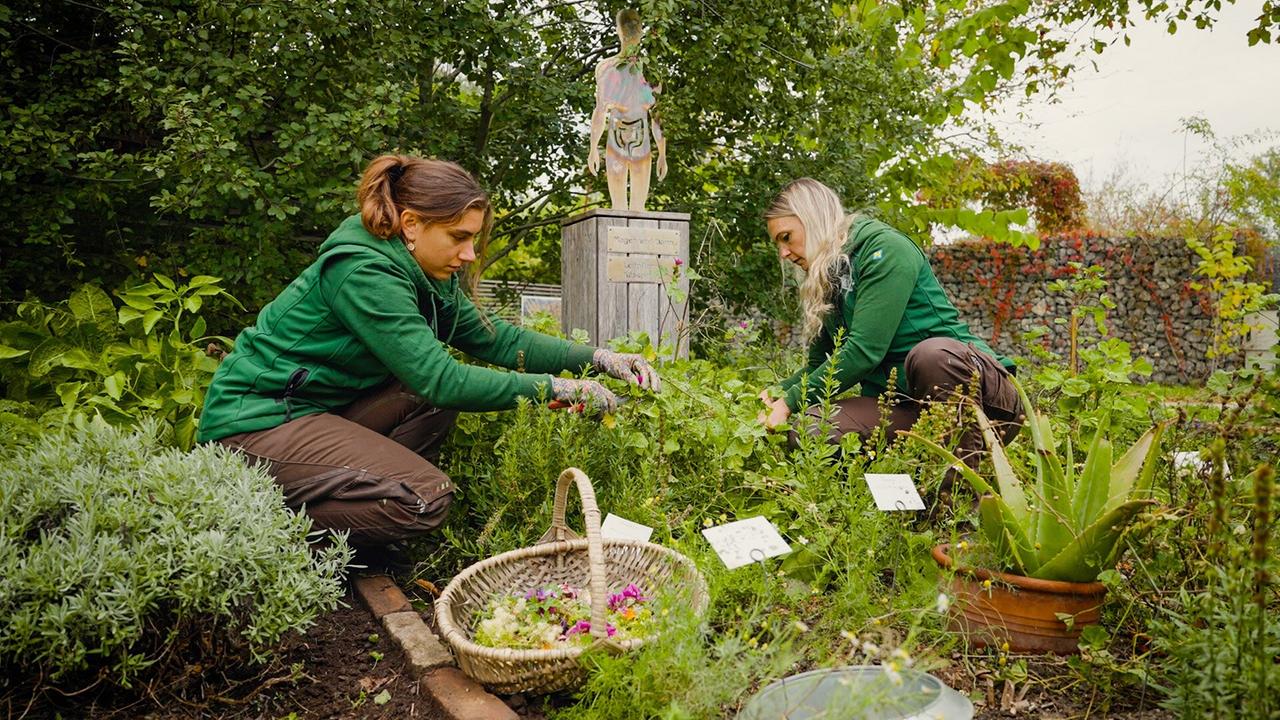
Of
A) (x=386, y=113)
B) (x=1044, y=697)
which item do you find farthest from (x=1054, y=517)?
(x=386, y=113)

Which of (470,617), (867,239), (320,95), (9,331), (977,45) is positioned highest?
(977,45)

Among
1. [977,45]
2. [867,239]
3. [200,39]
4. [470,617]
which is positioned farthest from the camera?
[977,45]

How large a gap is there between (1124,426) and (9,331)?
13.2 feet

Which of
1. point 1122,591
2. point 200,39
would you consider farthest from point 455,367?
point 200,39

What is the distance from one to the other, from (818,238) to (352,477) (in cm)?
179

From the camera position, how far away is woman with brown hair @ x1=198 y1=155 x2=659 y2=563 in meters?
2.28

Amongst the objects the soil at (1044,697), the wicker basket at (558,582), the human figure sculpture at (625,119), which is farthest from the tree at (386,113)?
the soil at (1044,697)

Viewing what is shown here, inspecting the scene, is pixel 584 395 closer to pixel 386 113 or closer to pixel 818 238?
pixel 818 238

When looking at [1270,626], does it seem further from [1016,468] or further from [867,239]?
[867,239]

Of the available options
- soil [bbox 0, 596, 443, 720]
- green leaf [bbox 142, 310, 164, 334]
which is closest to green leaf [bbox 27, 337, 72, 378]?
green leaf [bbox 142, 310, 164, 334]

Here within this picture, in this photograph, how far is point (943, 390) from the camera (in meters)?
2.60

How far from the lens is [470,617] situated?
200cm

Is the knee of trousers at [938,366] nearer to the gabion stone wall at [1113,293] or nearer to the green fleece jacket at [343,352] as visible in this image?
the green fleece jacket at [343,352]

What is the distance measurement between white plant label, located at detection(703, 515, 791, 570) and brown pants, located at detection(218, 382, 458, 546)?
87 centimetres
